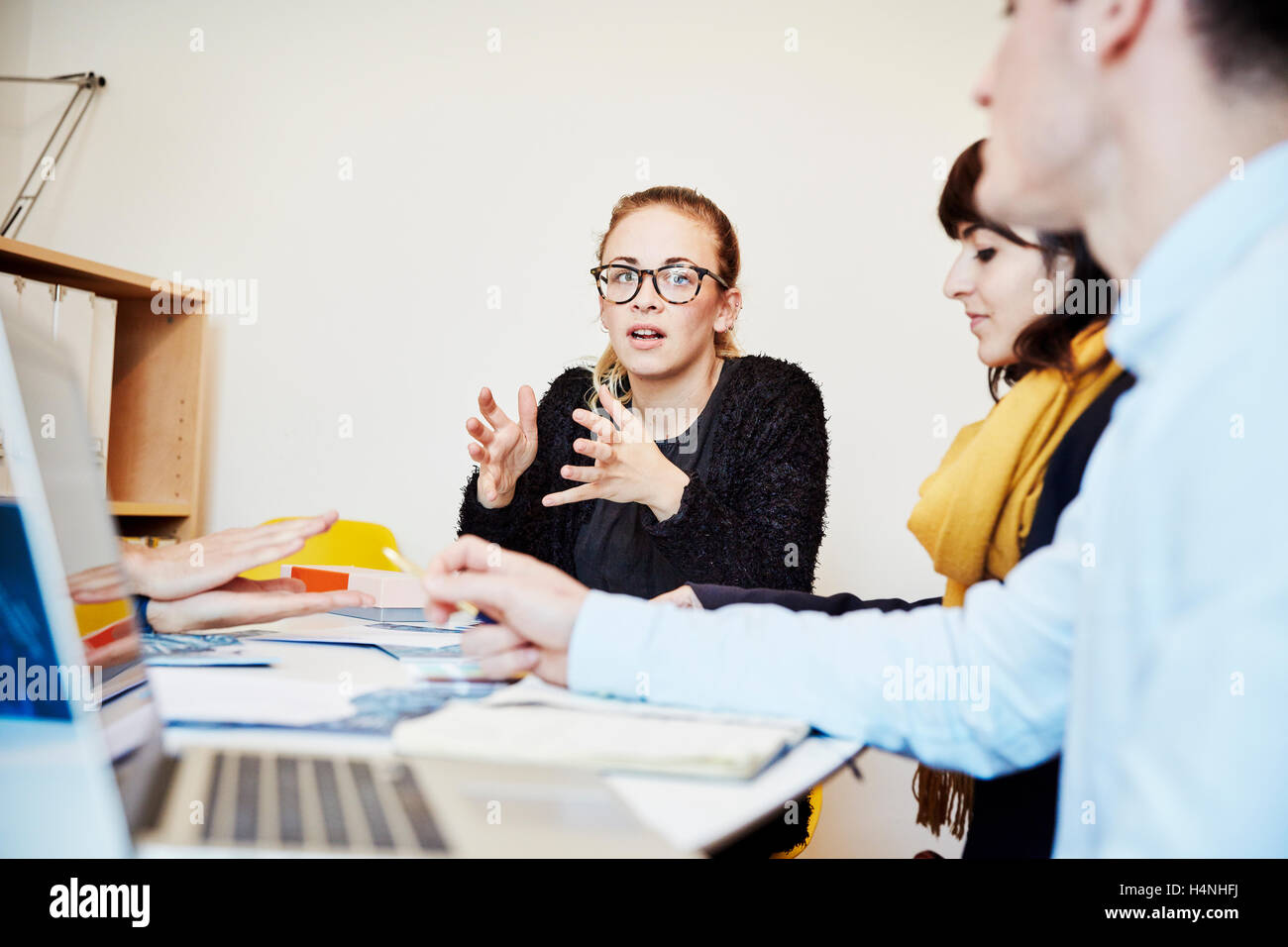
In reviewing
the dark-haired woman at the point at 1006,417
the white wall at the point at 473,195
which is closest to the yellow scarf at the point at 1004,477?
the dark-haired woman at the point at 1006,417

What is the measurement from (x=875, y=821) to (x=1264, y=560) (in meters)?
2.08

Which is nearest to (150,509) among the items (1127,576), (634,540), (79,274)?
(79,274)

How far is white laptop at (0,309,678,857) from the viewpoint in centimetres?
39

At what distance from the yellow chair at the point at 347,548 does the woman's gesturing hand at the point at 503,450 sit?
1.49 ft

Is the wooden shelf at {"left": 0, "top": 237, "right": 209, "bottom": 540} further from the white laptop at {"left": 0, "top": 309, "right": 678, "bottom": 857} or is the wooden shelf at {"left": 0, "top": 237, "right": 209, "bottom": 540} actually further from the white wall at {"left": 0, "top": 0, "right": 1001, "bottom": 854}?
the white laptop at {"left": 0, "top": 309, "right": 678, "bottom": 857}

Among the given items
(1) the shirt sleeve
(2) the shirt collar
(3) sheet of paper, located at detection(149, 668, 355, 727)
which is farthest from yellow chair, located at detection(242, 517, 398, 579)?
(2) the shirt collar

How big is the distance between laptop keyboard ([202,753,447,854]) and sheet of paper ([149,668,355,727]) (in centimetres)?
9

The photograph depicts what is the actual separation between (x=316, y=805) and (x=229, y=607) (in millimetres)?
611

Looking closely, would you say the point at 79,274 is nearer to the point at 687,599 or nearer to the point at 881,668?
the point at 687,599

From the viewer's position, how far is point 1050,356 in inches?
40.4

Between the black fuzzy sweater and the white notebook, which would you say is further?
the black fuzzy sweater
